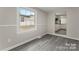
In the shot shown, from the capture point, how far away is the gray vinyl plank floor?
178 centimetres

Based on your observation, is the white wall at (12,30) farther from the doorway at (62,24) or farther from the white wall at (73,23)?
the white wall at (73,23)

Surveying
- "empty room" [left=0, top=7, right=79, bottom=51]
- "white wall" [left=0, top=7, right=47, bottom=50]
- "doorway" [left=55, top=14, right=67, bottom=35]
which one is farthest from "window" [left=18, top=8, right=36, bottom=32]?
"doorway" [left=55, top=14, right=67, bottom=35]

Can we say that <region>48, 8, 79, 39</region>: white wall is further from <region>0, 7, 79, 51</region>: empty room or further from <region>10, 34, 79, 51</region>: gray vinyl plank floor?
<region>10, 34, 79, 51</region>: gray vinyl plank floor

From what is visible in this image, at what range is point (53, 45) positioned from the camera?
5.99 feet

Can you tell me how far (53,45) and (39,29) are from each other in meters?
0.46

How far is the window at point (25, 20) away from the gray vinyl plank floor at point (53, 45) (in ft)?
1.09

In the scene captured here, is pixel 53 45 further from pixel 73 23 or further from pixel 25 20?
pixel 25 20

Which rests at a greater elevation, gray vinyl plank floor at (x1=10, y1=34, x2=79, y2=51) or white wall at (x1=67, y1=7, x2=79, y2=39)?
white wall at (x1=67, y1=7, x2=79, y2=39)

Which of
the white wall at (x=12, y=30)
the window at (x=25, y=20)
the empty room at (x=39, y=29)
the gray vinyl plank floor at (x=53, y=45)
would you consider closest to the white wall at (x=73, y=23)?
the empty room at (x=39, y=29)

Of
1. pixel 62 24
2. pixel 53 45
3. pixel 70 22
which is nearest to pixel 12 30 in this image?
pixel 53 45

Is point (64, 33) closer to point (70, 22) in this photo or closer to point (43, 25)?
point (70, 22)

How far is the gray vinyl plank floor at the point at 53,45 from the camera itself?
1784 millimetres
